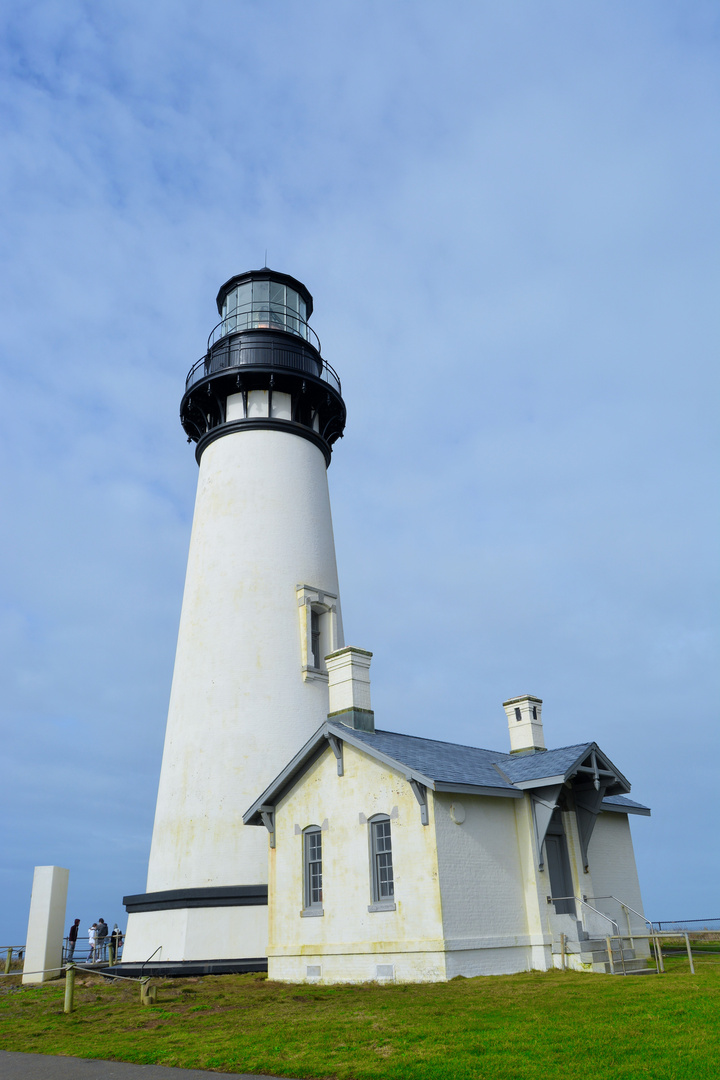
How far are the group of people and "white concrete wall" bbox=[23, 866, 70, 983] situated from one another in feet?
7.03

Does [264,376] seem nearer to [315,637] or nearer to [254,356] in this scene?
[254,356]

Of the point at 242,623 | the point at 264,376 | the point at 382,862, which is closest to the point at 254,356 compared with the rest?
the point at 264,376

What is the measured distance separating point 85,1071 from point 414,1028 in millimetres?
3868

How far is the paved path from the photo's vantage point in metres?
8.70

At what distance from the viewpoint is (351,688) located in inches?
728

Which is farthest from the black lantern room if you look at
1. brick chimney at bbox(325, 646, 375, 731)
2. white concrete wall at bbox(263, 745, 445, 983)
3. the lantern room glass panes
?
white concrete wall at bbox(263, 745, 445, 983)

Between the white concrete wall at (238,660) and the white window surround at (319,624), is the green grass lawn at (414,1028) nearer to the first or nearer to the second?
the white concrete wall at (238,660)

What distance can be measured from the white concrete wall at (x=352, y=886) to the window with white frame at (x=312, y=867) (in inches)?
5.1

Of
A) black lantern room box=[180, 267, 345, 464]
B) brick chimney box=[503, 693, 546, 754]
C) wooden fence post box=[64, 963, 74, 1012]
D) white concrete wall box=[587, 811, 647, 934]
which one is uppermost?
black lantern room box=[180, 267, 345, 464]

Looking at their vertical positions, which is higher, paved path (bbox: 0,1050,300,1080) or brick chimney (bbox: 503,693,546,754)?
brick chimney (bbox: 503,693,546,754)

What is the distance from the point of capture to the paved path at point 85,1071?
8.70 metres

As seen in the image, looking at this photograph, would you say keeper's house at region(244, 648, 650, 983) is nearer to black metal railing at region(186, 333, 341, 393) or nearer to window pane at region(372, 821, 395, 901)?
window pane at region(372, 821, 395, 901)

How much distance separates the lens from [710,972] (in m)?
15.2

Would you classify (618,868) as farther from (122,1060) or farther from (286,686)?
(122,1060)
